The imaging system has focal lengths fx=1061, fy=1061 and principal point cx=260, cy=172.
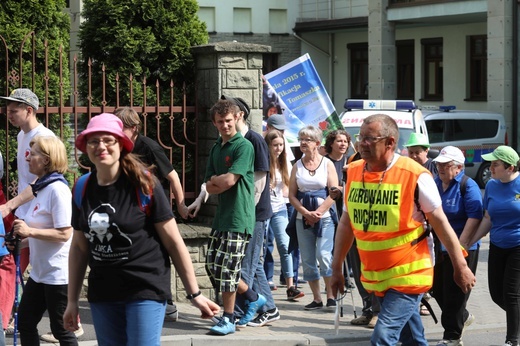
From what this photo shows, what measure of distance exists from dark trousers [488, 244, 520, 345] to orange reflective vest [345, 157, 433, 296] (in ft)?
Result: 7.28

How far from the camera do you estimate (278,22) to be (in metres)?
39.8

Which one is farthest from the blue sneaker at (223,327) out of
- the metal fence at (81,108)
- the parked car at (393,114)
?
the parked car at (393,114)

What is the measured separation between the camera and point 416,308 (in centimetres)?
635

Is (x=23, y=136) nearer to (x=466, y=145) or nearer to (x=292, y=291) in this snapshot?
(x=292, y=291)

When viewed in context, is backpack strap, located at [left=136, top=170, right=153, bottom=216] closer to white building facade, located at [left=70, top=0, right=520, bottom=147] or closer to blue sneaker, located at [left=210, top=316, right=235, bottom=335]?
blue sneaker, located at [left=210, top=316, right=235, bottom=335]

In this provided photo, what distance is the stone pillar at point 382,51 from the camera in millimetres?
34281

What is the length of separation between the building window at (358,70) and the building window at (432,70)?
284 centimetres

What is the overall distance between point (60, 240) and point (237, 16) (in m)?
32.5

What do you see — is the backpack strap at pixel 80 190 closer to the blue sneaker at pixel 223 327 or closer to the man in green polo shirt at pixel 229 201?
the man in green polo shirt at pixel 229 201

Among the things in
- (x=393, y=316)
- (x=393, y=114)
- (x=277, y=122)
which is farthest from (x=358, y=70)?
(x=393, y=316)


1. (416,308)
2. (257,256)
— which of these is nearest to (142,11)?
(257,256)

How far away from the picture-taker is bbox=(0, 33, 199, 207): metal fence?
9.58 m

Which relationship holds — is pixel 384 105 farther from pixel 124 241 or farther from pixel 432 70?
pixel 124 241

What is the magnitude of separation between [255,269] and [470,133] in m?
18.6
